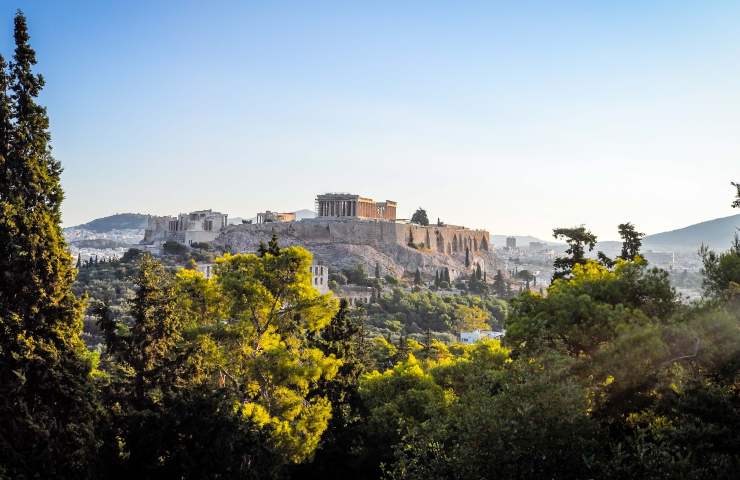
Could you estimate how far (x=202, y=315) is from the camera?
19.0 meters

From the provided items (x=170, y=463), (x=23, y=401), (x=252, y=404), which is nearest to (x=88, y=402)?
(x=23, y=401)

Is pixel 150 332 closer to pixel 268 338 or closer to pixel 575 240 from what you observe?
pixel 268 338

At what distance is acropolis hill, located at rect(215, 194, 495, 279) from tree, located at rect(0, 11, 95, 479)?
3514 inches

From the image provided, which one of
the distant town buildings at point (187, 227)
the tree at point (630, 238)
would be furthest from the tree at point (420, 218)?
the tree at point (630, 238)

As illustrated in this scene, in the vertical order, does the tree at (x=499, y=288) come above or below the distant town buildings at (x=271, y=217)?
below

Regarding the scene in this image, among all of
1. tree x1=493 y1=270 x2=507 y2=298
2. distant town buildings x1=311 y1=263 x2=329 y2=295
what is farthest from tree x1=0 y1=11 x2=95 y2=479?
tree x1=493 y1=270 x2=507 y2=298

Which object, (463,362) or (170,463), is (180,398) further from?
(463,362)

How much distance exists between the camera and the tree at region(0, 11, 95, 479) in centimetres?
1262

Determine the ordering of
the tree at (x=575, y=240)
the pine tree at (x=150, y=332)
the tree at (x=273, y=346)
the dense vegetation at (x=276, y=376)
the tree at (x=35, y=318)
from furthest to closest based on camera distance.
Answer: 1. the tree at (x=575, y=240)
2. the tree at (x=273, y=346)
3. the pine tree at (x=150, y=332)
4. the tree at (x=35, y=318)
5. the dense vegetation at (x=276, y=376)

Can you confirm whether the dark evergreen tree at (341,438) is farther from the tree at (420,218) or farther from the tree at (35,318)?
the tree at (420,218)

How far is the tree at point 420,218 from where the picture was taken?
431 feet

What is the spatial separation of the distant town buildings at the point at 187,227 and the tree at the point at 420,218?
3334cm

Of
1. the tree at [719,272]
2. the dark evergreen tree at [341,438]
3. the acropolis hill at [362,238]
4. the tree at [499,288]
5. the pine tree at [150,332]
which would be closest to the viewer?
the tree at [719,272]

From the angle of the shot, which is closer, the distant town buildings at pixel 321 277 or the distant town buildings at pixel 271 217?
the distant town buildings at pixel 321 277
